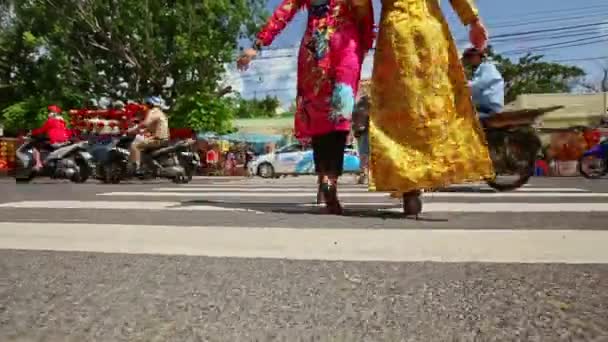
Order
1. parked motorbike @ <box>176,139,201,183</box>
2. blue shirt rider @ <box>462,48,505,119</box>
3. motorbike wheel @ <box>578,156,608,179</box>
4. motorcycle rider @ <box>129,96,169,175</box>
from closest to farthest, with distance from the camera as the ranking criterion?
1. blue shirt rider @ <box>462,48,505,119</box>
2. motorcycle rider @ <box>129,96,169,175</box>
3. parked motorbike @ <box>176,139,201,183</box>
4. motorbike wheel @ <box>578,156,608,179</box>

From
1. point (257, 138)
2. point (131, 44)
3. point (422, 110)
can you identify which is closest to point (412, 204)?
point (422, 110)

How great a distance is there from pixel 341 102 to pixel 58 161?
8.95m

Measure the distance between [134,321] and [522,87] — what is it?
49849 millimetres

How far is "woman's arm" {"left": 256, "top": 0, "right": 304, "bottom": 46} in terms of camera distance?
4332 millimetres

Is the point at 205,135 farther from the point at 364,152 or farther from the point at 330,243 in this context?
the point at 330,243

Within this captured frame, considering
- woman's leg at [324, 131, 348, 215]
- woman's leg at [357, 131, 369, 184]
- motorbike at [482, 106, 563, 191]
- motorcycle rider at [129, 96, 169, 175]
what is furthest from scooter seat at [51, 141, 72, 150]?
woman's leg at [324, 131, 348, 215]

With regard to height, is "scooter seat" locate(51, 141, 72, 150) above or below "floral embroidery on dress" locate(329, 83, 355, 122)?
above

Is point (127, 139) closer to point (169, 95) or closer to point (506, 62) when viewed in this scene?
point (169, 95)

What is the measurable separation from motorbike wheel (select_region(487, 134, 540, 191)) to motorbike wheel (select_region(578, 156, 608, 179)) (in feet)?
20.8

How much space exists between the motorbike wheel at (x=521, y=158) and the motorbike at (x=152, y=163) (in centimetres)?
642

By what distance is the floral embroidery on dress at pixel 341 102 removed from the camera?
4082mm

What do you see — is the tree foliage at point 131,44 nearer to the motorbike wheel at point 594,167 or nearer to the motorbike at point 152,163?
the motorbike at point 152,163

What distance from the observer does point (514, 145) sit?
6688mm

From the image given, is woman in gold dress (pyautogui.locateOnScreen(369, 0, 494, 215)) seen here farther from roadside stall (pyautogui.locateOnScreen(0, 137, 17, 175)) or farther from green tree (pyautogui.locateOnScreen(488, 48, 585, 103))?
green tree (pyautogui.locateOnScreen(488, 48, 585, 103))
